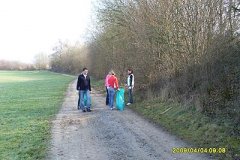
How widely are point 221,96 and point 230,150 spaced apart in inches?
142

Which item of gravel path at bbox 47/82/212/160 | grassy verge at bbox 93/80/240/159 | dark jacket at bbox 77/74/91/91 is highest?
dark jacket at bbox 77/74/91/91

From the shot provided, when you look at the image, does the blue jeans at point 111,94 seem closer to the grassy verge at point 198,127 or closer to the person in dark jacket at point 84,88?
the person in dark jacket at point 84,88

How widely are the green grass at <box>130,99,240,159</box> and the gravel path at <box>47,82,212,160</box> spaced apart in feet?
1.45

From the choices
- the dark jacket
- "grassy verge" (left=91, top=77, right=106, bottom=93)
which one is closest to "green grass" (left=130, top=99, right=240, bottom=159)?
the dark jacket

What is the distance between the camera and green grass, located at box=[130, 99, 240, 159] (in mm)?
8835

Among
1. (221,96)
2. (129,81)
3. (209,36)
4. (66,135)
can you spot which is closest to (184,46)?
(209,36)

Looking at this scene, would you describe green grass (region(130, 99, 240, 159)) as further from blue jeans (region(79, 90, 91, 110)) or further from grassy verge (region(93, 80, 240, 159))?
blue jeans (region(79, 90, 91, 110))

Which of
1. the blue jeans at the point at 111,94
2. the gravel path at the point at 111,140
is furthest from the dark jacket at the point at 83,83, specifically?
the gravel path at the point at 111,140

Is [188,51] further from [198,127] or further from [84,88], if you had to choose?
[198,127]

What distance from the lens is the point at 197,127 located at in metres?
10.8

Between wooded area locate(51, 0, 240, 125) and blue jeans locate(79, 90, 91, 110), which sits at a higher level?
wooded area locate(51, 0, 240, 125)

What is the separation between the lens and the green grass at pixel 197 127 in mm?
8835

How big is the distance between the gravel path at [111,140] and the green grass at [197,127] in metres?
0.44

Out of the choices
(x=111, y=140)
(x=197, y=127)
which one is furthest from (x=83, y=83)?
(x=197, y=127)
